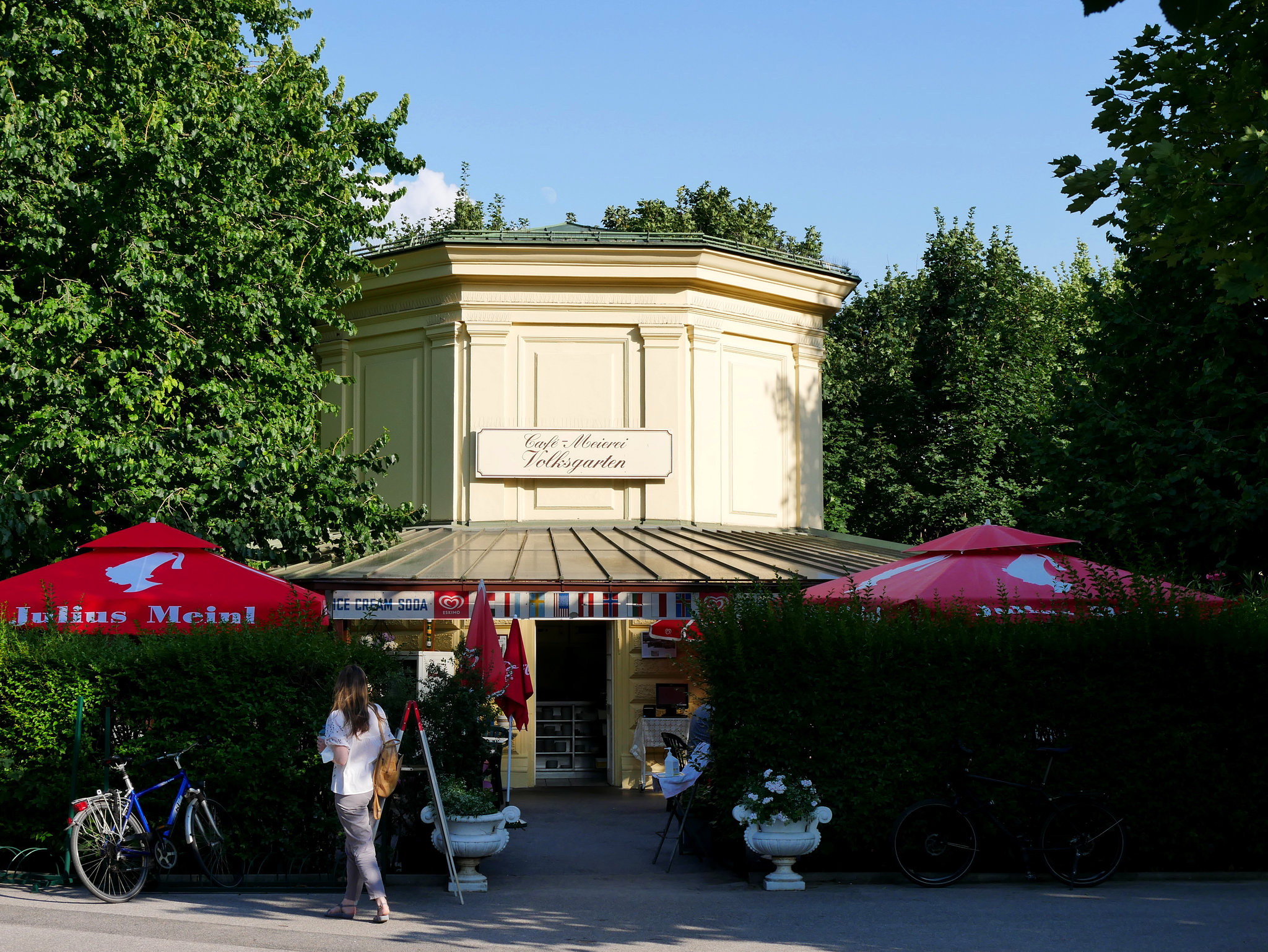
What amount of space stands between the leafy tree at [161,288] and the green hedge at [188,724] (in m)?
4.82

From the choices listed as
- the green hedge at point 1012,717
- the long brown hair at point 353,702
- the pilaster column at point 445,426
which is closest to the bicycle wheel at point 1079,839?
the green hedge at point 1012,717

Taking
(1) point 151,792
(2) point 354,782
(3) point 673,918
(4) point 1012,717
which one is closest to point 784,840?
(3) point 673,918

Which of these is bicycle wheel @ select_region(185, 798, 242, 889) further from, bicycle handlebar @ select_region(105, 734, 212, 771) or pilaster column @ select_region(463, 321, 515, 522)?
pilaster column @ select_region(463, 321, 515, 522)

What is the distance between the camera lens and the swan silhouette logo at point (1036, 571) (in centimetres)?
1071

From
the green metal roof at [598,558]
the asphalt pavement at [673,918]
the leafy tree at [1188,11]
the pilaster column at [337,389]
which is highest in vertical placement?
the pilaster column at [337,389]

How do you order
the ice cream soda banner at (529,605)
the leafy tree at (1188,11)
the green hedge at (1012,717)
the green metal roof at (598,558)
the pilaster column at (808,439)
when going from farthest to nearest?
the pilaster column at (808,439) < the green metal roof at (598,558) < the ice cream soda banner at (529,605) < the green hedge at (1012,717) < the leafy tree at (1188,11)

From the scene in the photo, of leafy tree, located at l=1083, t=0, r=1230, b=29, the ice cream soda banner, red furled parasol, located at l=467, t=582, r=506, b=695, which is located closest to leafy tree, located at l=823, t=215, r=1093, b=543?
the ice cream soda banner

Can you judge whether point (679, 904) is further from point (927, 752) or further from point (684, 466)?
point (684, 466)

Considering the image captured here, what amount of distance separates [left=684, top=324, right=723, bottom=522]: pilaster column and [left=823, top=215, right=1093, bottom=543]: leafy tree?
419 inches

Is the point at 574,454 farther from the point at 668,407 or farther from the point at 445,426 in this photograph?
the point at 445,426

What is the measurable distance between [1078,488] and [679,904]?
12.6 metres

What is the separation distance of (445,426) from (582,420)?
2.10m

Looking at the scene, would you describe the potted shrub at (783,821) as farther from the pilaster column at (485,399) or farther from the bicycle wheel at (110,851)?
the pilaster column at (485,399)

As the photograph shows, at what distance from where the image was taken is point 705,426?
17531 mm
